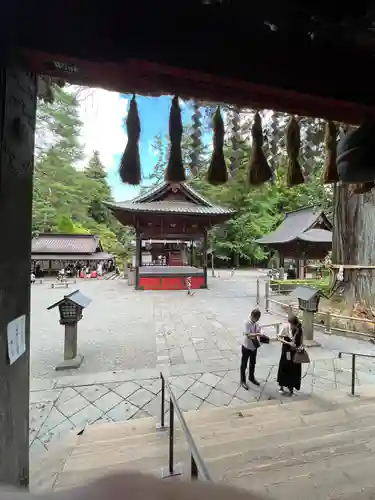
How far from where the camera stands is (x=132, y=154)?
167 cm

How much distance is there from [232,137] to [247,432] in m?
2.64

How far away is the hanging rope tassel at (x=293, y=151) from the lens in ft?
6.10

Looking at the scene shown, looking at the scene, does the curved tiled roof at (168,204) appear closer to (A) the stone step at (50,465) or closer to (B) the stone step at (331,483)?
(A) the stone step at (50,465)

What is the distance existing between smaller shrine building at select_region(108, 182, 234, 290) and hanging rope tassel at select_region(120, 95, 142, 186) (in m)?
12.2

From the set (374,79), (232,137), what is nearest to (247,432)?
(232,137)

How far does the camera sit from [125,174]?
169 cm

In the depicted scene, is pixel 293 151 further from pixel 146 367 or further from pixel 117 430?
pixel 146 367

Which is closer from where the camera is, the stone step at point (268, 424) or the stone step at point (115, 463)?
the stone step at point (115, 463)

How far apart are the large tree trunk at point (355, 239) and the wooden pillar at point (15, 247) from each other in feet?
24.1

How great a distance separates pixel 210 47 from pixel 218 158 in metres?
0.65

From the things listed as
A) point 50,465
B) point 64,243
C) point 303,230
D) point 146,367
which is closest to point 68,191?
point 64,243

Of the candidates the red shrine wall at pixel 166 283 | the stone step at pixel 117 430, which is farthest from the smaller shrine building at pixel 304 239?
the stone step at pixel 117 430

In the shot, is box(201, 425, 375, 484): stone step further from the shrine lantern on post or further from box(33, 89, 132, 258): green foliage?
box(33, 89, 132, 258): green foliage

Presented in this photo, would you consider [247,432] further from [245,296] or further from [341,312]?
[245,296]
